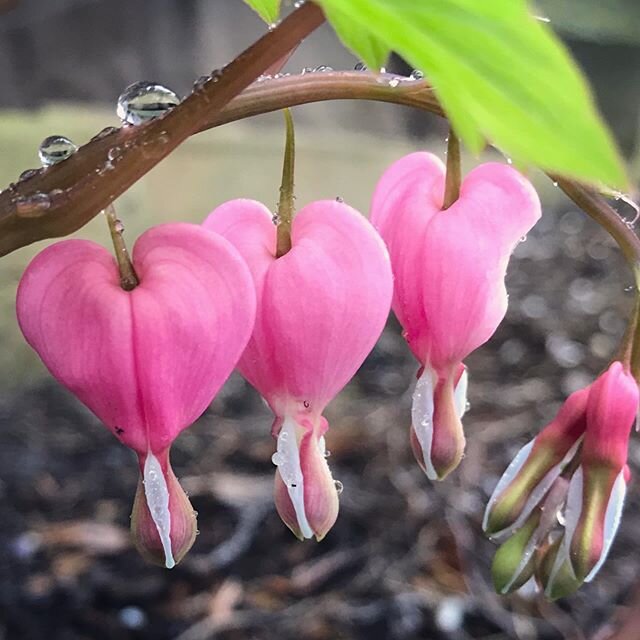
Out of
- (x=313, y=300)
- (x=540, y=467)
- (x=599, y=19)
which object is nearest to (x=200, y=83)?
(x=313, y=300)

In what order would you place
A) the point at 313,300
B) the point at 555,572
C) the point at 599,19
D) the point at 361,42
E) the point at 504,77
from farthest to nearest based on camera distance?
1. the point at 599,19
2. the point at 555,572
3. the point at 313,300
4. the point at 361,42
5. the point at 504,77

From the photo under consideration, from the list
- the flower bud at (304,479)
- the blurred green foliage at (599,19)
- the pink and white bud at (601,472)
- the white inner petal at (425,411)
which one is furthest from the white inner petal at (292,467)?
the blurred green foliage at (599,19)

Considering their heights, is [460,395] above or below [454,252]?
below

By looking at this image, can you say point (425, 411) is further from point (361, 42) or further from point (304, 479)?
point (361, 42)

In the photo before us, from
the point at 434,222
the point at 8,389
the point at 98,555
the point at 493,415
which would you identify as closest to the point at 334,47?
the point at 493,415

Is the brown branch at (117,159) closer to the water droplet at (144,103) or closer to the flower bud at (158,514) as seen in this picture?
the water droplet at (144,103)

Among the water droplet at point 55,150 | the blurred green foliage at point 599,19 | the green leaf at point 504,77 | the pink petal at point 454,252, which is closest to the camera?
the green leaf at point 504,77

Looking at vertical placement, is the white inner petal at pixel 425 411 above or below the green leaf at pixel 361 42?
below

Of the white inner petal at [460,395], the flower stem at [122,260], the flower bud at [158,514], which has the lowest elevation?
the white inner petal at [460,395]
